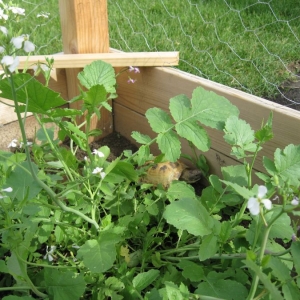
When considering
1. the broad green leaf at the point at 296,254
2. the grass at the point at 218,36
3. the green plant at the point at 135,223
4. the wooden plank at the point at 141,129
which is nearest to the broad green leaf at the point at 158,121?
the green plant at the point at 135,223

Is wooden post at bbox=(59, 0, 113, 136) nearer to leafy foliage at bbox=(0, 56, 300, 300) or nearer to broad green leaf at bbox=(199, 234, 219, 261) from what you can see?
leafy foliage at bbox=(0, 56, 300, 300)

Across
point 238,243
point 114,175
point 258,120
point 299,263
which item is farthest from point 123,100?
point 299,263

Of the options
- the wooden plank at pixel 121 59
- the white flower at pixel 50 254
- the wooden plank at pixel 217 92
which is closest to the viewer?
the white flower at pixel 50 254

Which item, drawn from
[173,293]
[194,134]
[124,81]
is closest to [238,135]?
[194,134]

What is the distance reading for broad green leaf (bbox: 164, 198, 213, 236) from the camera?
0.82 m

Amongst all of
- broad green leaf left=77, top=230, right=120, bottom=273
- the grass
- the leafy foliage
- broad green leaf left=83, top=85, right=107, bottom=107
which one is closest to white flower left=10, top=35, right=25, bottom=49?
the leafy foliage

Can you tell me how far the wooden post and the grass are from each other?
0.99 ft

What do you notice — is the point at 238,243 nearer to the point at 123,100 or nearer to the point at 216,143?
the point at 216,143

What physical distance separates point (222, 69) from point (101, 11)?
1.83 ft

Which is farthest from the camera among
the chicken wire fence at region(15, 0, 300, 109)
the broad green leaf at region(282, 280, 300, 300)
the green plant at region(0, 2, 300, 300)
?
the chicken wire fence at region(15, 0, 300, 109)

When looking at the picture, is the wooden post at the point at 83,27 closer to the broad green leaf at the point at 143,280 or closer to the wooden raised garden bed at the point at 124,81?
the wooden raised garden bed at the point at 124,81

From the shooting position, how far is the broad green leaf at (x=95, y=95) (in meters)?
0.89

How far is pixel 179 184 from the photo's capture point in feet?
3.55

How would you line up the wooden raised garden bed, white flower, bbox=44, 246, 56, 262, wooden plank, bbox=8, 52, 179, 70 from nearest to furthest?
white flower, bbox=44, 246, 56, 262 < the wooden raised garden bed < wooden plank, bbox=8, 52, 179, 70
